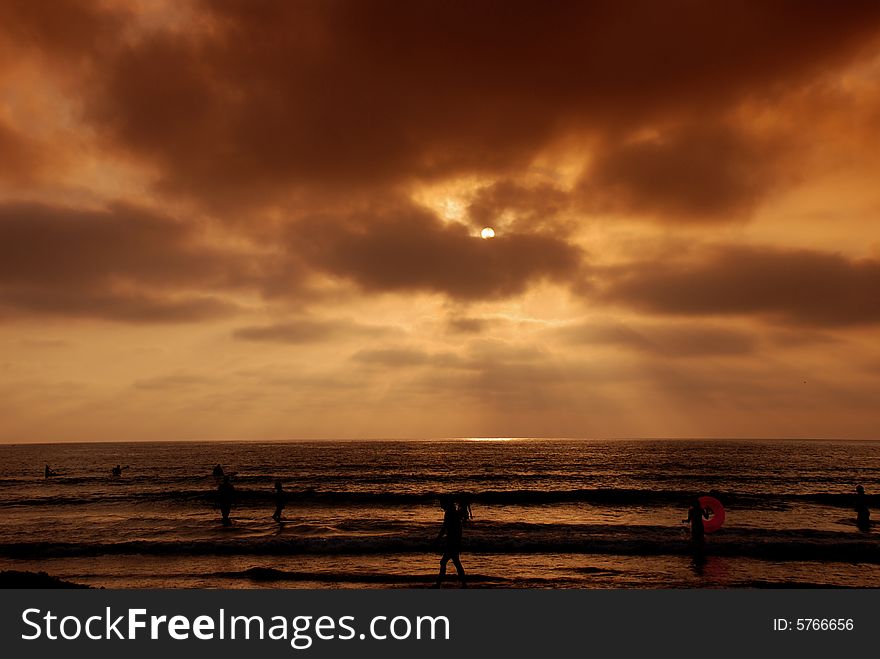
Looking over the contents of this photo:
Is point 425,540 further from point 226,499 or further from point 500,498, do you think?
point 500,498

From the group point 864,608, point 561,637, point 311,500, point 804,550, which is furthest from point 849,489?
point 561,637

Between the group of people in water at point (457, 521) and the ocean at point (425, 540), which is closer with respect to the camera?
the group of people in water at point (457, 521)

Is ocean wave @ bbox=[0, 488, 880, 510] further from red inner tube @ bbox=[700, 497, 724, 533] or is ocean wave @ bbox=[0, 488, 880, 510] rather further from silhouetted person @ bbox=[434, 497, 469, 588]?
silhouetted person @ bbox=[434, 497, 469, 588]

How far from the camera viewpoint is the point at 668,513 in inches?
1390

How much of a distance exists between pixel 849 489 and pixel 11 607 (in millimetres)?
63578

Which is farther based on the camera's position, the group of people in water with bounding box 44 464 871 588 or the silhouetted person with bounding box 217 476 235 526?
the silhouetted person with bounding box 217 476 235 526

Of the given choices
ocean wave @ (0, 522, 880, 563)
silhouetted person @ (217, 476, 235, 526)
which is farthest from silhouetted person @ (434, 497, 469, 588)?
silhouetted person @ (217, 476, 235, 526)

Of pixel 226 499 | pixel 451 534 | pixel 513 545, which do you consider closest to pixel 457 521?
pixel 451 534

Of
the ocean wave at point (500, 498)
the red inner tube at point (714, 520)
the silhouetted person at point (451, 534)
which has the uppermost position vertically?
the silhouetted person at point (451, 534)

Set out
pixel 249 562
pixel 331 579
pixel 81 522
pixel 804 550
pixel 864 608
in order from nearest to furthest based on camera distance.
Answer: pixel 864 608
pixel 331 579
pixel 249 562
pixel 804 550
pixel 81 522

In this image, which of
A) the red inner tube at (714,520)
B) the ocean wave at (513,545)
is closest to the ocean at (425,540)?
the ocean wave at (513,545)

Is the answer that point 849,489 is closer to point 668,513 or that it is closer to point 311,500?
point 668,513

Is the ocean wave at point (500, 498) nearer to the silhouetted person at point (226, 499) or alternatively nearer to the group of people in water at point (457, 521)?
the silhouetted person at point (226, 499)

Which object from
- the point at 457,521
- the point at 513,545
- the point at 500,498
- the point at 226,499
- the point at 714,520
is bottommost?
the point at 500,498
